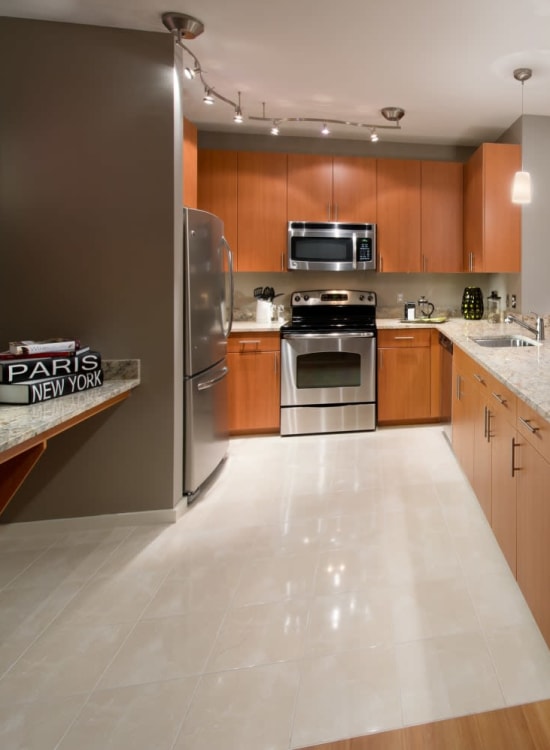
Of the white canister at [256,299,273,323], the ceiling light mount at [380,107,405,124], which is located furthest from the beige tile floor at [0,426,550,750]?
the ceiling light mount at [380,107,405,124]

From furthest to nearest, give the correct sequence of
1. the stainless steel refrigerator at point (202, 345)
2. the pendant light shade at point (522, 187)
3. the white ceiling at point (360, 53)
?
the pendant light shade at point (522, 187) < the stainless steel refrigerator at point (202, 345) < the white ceiling at point (360, 53)

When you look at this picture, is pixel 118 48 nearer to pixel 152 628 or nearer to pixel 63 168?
pixel 63 168

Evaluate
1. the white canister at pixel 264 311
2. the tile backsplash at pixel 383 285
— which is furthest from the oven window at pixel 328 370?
the tile backsplash at pixel 383 285

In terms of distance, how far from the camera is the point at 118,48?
2.18 m

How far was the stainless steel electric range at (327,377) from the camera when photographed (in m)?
3.79

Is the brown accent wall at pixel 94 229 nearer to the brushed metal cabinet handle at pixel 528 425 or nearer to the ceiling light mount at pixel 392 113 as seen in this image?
the brushed metal cabinet handle at pixel 528 425

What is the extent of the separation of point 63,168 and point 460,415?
2636 mm

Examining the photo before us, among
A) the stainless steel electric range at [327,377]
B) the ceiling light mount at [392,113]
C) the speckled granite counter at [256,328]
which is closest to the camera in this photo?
the ceiling light mount at [392,113]

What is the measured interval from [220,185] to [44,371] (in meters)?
2.74

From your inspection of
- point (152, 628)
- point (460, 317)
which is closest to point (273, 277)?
point (460, 317)

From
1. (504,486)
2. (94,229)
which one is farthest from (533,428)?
(94,229)

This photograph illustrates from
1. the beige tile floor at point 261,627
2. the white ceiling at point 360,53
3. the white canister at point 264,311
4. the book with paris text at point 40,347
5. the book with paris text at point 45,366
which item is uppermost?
the white ceiling at point 360,53

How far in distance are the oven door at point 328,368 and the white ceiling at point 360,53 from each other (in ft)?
5.85

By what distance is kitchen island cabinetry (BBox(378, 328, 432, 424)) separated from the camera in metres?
3.92
